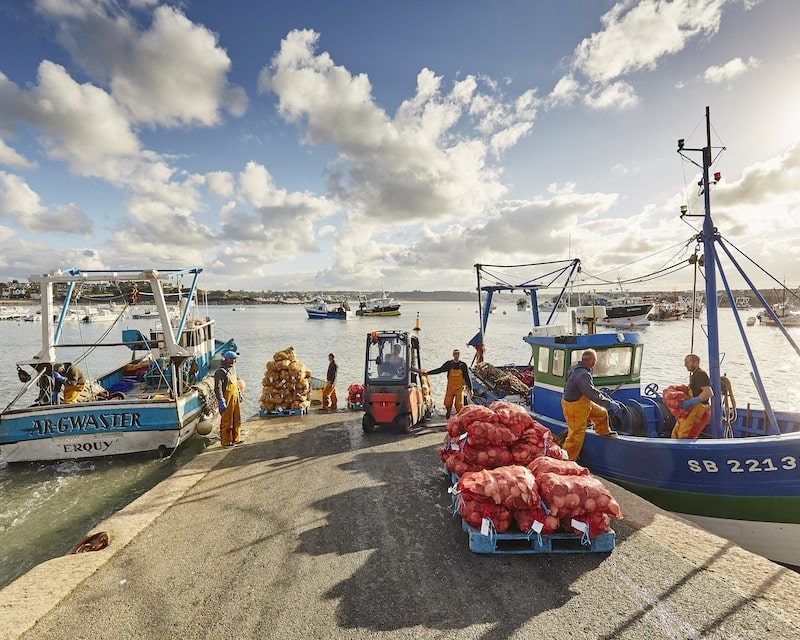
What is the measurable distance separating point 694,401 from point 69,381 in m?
14.2

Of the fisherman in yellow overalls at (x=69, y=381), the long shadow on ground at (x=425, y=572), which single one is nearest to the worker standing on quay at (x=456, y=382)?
the long shadow on ground at (x=425, y=572)

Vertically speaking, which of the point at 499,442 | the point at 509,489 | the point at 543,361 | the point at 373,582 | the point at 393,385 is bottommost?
the point at 373,582

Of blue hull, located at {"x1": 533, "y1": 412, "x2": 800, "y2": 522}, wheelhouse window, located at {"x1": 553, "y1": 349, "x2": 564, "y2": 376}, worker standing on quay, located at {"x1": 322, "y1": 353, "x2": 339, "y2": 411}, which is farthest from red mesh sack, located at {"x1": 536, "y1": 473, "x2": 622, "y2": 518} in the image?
worker standing on quay, located at {"x1": 322, "y1": 353, "x2": 339, "y2": 411}

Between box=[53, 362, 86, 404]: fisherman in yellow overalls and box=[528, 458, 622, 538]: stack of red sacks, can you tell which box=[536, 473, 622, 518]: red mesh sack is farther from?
box=[53, 362, 86, 404]: fisherman in yellow overalls

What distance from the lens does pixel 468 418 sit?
642 centimetres

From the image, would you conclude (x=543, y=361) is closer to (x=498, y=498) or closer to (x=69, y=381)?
(x=498, y=498)

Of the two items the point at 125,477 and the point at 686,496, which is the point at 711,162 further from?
the point at 125,477

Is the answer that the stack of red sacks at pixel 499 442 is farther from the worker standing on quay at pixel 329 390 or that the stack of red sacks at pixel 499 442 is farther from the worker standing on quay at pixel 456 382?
the worker standing on quay at pixel 329 390

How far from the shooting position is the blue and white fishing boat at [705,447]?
583cm

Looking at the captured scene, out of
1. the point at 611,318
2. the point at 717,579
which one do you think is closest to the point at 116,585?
the point at 717,579

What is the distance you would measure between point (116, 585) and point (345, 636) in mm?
2579

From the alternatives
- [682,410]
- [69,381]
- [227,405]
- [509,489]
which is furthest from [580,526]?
[69,381]

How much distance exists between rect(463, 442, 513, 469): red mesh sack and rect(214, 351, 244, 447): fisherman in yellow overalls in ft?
18.8

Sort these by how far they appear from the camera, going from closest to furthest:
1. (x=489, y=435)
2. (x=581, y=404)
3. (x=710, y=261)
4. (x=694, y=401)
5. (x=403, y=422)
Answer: (x=489, y=435), (x=581, y=404), (x=694, y=401), (x=710, y=261), (x=403, y=422)
